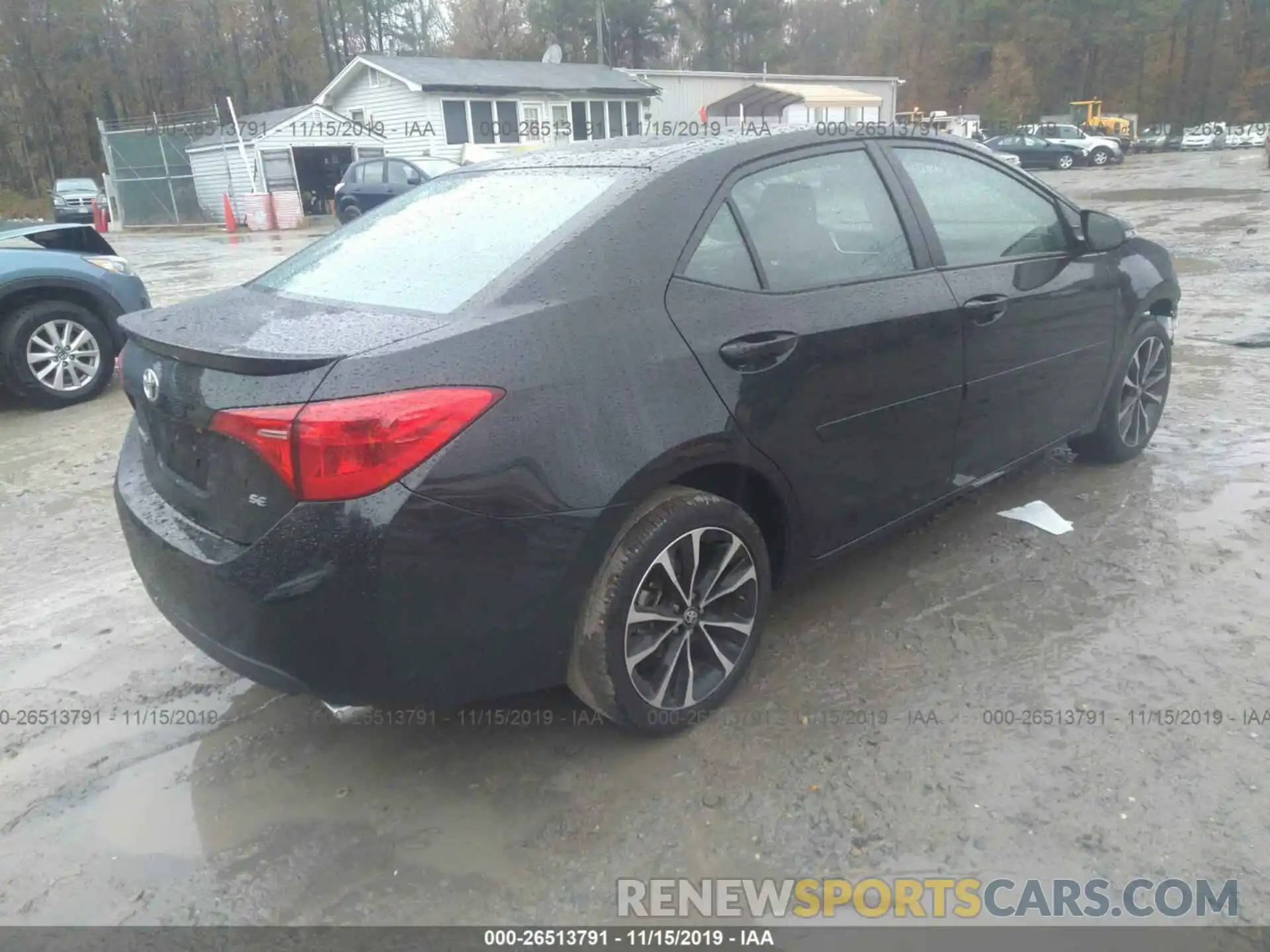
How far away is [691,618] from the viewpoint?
9.02 feet

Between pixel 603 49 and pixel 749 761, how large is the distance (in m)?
49.6

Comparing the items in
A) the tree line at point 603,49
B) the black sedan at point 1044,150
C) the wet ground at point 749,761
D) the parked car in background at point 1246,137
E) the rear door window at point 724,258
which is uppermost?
the tree line at point 603,49

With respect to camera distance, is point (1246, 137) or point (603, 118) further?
point (1246, 137)

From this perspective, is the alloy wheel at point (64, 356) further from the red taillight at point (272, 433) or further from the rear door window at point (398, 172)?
the rear door window at point (398, 172)

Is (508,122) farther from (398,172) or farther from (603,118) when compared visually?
(398,172)

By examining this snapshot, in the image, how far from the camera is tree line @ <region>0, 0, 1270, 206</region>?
42094mm

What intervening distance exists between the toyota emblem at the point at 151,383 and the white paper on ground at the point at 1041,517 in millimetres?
3406

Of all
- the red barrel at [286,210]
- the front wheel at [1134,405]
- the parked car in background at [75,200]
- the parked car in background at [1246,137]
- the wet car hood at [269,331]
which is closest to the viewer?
the wet car hood at [269,331]

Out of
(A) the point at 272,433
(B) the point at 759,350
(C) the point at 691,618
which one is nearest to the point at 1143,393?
(B) the point at 759,350

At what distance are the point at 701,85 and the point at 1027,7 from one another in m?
26.9

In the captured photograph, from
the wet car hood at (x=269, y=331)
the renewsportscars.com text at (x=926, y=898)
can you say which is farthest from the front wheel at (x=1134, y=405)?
the wet car hood at (x=269, y=331)

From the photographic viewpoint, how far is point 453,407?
7.17ft

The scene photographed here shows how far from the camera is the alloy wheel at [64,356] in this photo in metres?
6.59

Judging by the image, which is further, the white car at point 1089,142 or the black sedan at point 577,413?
the white car at point 1089,142
